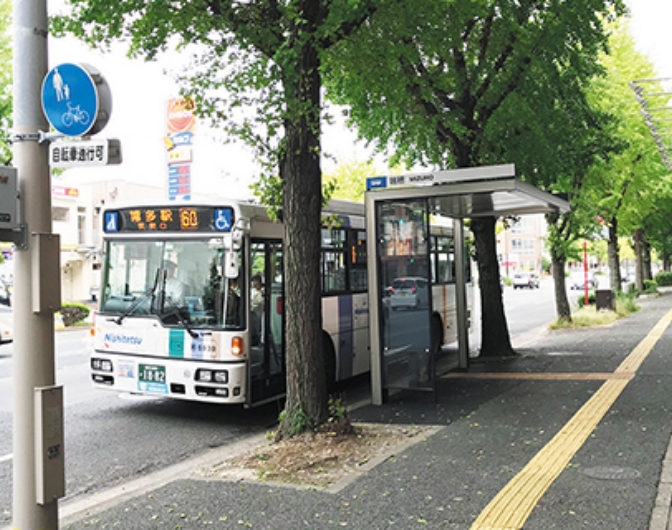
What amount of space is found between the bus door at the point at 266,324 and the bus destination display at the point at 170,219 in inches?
20.1

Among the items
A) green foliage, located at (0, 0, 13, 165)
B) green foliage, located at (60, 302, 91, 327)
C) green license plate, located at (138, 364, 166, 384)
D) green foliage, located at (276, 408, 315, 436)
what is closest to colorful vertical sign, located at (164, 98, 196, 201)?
green foliage, located at (0, 0, 13, 165)

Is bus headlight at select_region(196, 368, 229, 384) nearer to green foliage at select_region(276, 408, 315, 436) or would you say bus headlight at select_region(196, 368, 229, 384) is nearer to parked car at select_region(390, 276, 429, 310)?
green foliage at select_region(276, 408, 315, 436)

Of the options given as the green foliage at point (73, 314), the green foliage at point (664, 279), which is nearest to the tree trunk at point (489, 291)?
the green foliage at point (73, 314)

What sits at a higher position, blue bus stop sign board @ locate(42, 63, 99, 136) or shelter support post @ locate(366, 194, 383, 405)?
blue bus stop sign board @ locate(42, 63, 99, 136)

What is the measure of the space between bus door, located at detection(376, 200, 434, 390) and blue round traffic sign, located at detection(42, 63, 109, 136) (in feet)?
19.4

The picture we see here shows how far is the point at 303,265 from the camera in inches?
297

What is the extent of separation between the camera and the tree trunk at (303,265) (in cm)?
749

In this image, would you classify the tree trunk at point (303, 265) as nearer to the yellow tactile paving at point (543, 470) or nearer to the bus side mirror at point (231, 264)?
the bus side mirror at point (231, 264)

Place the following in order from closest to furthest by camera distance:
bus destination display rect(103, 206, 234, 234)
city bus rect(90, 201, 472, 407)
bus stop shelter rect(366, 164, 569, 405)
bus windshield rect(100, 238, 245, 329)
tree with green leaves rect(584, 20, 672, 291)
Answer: city bus rect(90, 201, 472, 407) < bus windshield rect(100, 238, 245, 329) < bus destination display rect(103, 206, 234, 234) < bus stop shelter rect(366, 164, 569, 405) < tree with green leaves rect(584, 20, 672, 291)

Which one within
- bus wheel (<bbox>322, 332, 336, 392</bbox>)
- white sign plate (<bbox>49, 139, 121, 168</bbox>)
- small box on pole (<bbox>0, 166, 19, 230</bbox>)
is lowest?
bus wheel (<bbox>322, 332, 336, 392</bbox>)

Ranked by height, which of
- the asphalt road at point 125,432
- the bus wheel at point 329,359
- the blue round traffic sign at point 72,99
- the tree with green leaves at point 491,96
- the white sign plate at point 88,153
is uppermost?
the tree with green leaves at point 491,96

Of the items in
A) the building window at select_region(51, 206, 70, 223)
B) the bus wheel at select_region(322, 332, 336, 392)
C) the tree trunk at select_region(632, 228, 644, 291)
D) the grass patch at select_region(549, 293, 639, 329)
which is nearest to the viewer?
the bus wheel at select_region(322, 332, 336, 392)

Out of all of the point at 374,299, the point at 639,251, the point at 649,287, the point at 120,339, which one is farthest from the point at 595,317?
the point at 649,287

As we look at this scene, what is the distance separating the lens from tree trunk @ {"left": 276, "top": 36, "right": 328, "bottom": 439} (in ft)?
24.6
